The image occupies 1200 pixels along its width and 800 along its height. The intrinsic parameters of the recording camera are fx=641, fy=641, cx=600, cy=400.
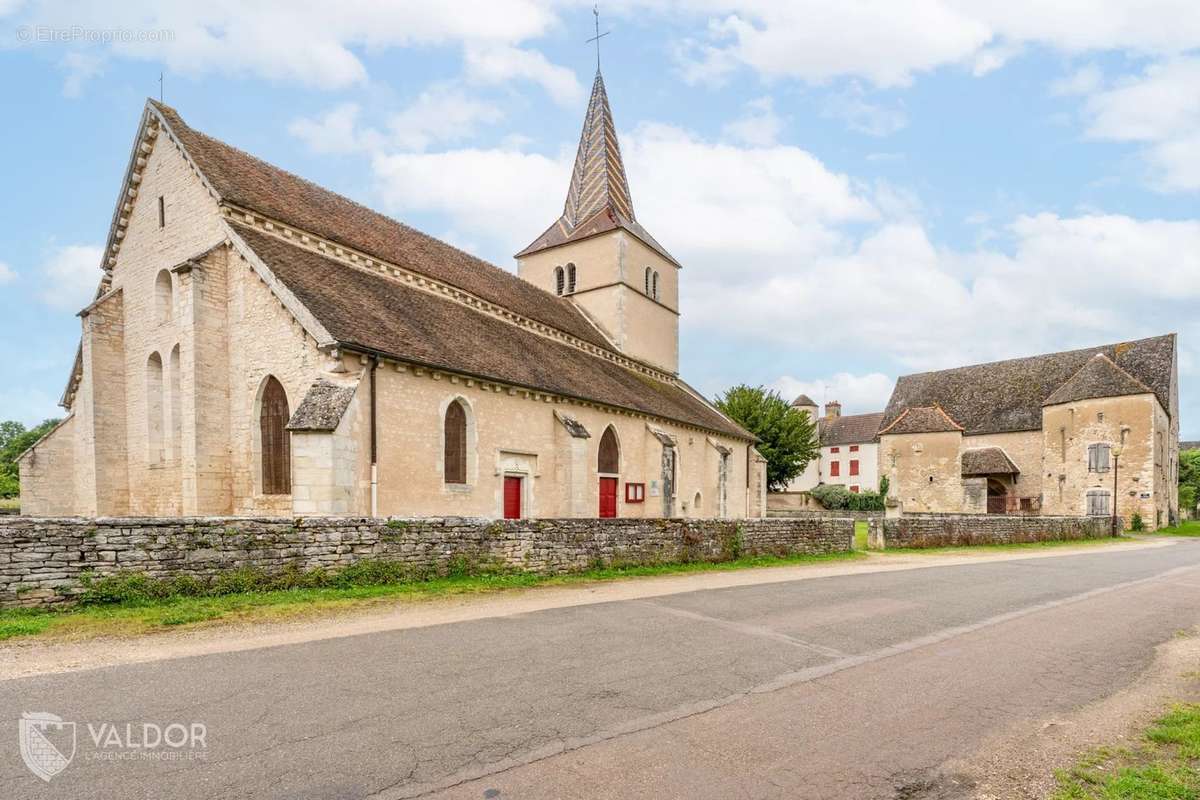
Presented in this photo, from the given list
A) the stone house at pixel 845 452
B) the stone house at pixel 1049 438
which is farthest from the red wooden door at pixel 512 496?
the stone house at pixel 845 452

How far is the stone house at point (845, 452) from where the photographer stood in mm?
61912

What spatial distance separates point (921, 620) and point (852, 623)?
125 cm

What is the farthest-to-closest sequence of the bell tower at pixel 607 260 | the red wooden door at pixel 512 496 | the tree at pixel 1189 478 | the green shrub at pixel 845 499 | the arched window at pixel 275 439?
1. the tree at pixel 1189 478
2. the green shrub at pixel 845 499
3. the bell tower at pixel 607 260
4. the red wooden door at pixel 512 496
5. the arched window at pixel 275 439

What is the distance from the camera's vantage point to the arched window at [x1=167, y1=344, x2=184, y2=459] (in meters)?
15.8

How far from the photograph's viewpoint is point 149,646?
691cm

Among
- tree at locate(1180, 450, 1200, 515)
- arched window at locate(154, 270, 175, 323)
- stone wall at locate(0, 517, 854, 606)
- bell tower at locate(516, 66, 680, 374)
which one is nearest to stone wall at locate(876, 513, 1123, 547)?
stone wall at locate(0, 517, 854, 606)

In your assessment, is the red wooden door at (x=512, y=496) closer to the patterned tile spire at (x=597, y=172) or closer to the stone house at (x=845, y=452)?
the patterned tile spire at (x=597, y=172)

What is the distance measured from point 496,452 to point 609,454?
5836 mm

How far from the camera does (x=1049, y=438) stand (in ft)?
138

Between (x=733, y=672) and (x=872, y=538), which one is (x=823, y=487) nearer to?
(x=872, y=538)

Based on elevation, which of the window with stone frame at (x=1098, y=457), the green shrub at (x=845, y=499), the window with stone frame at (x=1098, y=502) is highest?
the window with stone frame at (x=1098, y=457)

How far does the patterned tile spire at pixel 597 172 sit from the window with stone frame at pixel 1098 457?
106 feet

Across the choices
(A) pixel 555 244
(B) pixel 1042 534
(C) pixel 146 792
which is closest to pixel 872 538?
(B) pixel 1042 534

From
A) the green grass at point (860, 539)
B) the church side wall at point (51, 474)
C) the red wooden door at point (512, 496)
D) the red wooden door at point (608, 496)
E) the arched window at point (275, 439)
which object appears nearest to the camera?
the arched window at point (275, 439)
